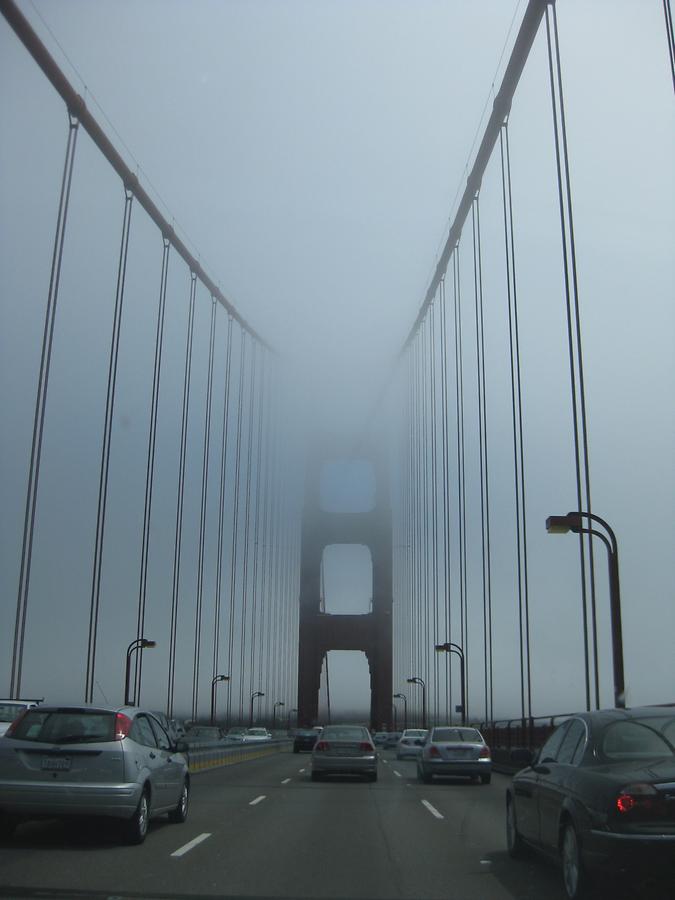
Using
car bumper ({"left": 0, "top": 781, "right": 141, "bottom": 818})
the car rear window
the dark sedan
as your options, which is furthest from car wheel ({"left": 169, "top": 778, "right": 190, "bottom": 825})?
the dark sedan

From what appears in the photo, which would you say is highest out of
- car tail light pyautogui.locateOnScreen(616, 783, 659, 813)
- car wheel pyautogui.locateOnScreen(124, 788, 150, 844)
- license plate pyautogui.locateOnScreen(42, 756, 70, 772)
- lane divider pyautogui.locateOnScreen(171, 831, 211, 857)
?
car tail light pyautogui.locateOnScreen(616, 783, 659, 813)

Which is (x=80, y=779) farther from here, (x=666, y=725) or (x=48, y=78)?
(x=48, y=78)

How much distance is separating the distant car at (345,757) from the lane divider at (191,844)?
10.8m

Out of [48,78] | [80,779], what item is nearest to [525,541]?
[48,78]

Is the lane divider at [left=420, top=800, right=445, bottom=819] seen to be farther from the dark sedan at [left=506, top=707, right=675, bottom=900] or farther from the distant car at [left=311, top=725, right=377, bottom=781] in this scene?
the distant car at [left=311, top=725, right=377, bottom=781]

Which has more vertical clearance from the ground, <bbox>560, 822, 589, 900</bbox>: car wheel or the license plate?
the license plate

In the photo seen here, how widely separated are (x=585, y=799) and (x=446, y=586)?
36721 millimetres

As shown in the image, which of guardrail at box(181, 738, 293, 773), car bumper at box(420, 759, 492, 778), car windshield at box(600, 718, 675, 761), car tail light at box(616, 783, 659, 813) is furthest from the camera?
guardrail at box(181, 738, 293, 773)

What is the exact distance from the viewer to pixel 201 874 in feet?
24.3

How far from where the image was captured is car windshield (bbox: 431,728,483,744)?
795 inches

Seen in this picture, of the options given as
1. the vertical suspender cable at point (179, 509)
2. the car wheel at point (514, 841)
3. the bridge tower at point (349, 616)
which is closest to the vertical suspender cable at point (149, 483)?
the vertical suspender cable at point (179, 509)

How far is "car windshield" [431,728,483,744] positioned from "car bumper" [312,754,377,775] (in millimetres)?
1445

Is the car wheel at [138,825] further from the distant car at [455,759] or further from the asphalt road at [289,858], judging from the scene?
the distant car at [455,759]

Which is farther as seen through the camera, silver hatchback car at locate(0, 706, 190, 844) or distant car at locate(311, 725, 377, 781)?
distant car at locate(311, 725, 377, 781)
